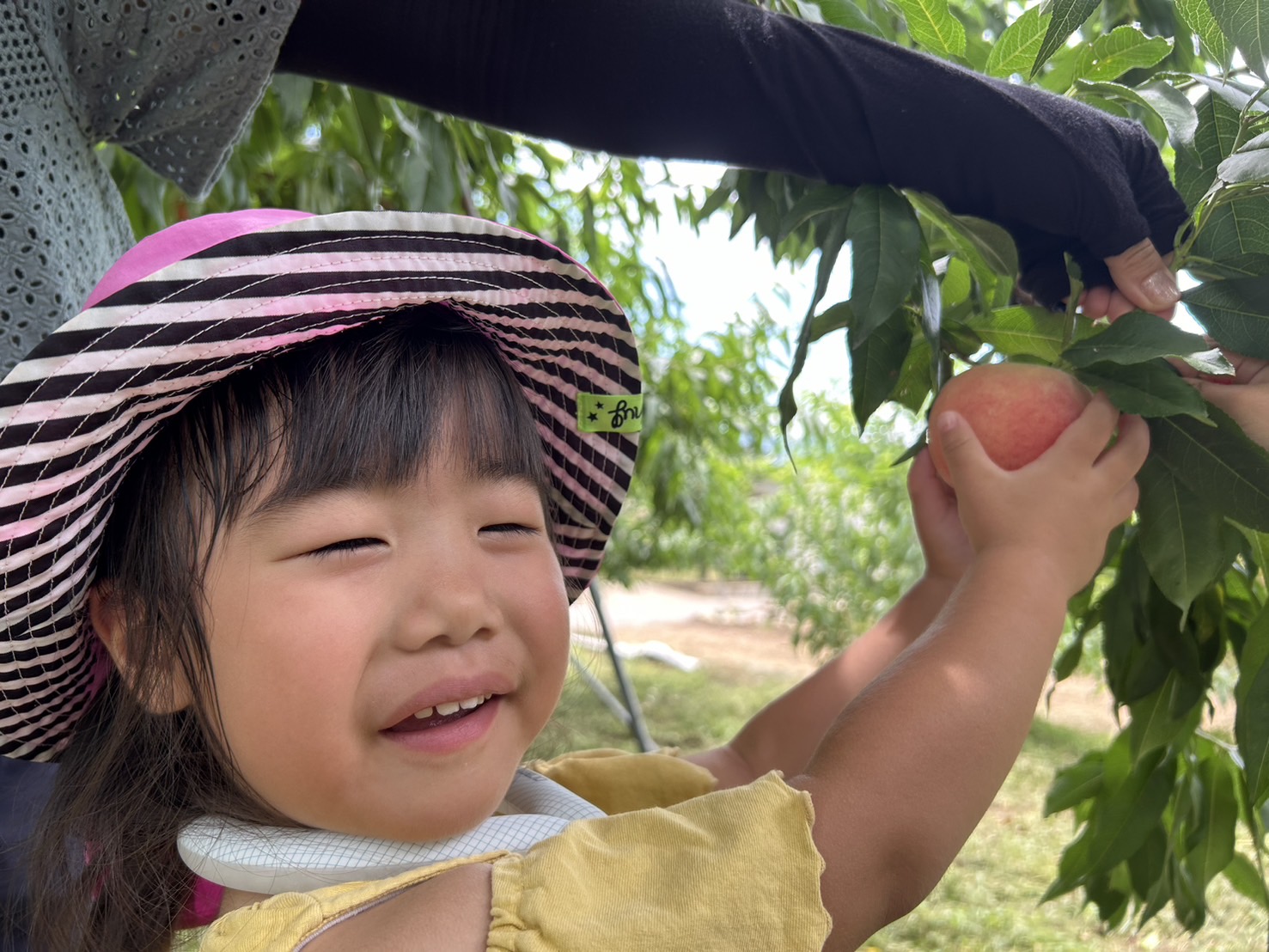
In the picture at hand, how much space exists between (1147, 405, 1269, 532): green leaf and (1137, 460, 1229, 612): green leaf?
24 mm

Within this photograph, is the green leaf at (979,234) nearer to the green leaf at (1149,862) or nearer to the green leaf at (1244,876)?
the green leaf at (1149,862)

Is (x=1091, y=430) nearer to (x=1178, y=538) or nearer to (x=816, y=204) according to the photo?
(x=1178, y=538)

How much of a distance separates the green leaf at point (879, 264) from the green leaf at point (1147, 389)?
21 cm

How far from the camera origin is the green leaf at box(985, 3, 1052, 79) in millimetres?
1045

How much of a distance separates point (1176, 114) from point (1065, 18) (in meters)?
0.14

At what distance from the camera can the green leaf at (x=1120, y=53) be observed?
106cm

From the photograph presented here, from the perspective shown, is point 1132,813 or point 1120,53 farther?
point 1132,813

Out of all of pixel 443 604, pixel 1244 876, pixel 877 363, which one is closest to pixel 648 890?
pixel 443 604

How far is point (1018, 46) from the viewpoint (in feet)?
3.47

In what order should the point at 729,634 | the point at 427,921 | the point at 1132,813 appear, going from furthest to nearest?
the point at 729,634
the point at 1132,813
the point at 427,921

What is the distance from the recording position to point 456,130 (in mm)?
2541

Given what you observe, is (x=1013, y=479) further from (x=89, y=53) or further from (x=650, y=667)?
(x=650, y=667)

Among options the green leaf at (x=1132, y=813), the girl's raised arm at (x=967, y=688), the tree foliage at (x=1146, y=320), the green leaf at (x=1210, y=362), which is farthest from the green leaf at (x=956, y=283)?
the green leaf at (x=1132, y=813)

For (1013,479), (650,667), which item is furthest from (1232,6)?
(650,667)
